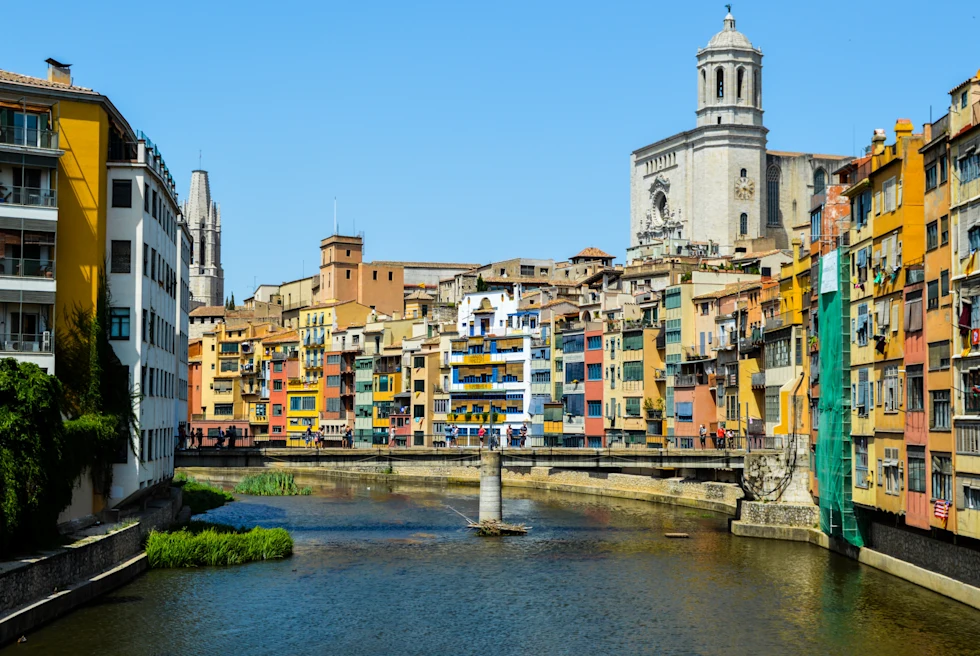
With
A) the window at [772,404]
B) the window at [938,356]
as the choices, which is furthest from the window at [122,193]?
the window at [772,404]

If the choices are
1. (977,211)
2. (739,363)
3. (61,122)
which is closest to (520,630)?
(977,211)

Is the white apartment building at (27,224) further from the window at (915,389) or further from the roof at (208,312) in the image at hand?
the roof at (208,312)

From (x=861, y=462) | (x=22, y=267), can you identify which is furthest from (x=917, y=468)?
(x=22, y=267)

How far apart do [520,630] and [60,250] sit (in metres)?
22.6

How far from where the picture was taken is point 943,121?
4772 cm

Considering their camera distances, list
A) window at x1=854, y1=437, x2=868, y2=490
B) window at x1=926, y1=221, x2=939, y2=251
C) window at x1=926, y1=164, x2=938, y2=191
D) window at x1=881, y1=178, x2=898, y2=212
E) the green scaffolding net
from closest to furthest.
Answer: window at x1=926, y1=221, x2=939, y2=251
window at x1=926, y1=164, x2=938, y2=191
window at x1=881, y1=178, x2=898, y2=212
window at x1=854, y1=437, x2=868, y2=490
the green scaffolding net

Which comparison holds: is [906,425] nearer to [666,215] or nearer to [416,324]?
[416,324]

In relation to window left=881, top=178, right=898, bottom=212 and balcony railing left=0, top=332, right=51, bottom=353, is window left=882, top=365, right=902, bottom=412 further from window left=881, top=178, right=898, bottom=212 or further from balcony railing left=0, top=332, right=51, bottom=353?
balcony railing left=0, top=332, right=51, bottom=353

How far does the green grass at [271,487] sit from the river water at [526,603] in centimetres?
2850

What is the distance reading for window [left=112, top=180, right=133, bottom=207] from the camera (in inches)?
2165

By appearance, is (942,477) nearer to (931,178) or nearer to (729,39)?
(931,178)

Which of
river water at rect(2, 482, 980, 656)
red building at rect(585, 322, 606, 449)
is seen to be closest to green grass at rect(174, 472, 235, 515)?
river water at rect(2, 482, 980, 656)

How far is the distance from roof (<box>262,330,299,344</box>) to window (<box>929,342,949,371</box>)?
107 m

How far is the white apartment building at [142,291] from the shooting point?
5484cm
